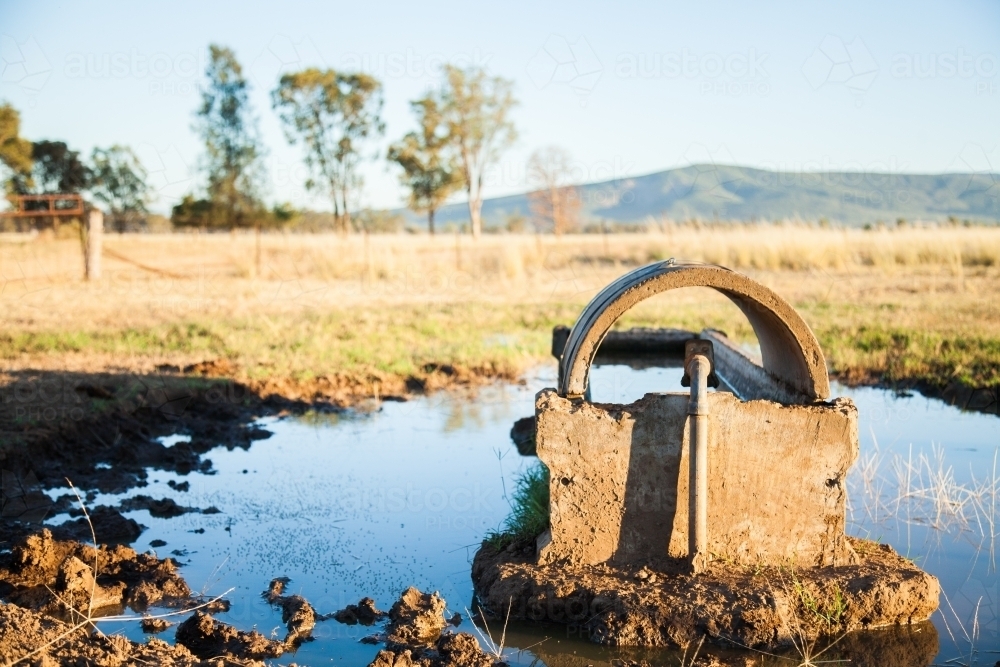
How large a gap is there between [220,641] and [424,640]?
35.8 inches

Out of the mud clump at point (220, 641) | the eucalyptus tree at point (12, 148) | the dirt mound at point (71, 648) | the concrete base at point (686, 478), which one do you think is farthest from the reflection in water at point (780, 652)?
the eucalyptus tree at point (12, 148)

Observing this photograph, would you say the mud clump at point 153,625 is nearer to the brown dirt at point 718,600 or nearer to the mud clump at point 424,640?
the mud clump at point 424,640

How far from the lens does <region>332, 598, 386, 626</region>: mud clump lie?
14.7 ft

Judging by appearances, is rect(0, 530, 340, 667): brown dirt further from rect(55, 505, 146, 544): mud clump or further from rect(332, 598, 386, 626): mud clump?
rect(55, 505, 146, 544): mud clump

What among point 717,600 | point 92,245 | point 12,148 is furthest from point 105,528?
point 12,148

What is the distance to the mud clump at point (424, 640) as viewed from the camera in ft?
13.0

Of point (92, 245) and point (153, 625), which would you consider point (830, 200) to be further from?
point (153, 625)

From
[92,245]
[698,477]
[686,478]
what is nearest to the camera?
[698,477]

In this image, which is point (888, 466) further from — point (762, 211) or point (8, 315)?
point (762, 211)

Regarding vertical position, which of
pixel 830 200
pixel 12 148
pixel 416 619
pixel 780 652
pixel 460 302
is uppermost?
pixel 830 200

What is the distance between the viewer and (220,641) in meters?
4.18

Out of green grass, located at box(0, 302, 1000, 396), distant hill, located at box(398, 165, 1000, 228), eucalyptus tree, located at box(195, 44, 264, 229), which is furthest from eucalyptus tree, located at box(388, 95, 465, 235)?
distant hill, located at box(398, 165, 1000, 228)

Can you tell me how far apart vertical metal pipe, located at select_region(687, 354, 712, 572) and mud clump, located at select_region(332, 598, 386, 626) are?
1.55m

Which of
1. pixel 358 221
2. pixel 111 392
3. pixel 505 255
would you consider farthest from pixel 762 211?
pixel 111 392
